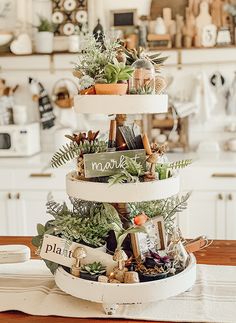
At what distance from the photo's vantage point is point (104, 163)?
1.42m

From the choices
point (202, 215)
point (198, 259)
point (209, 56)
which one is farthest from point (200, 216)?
point (198, 259)

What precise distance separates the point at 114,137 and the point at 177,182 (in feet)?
0.74

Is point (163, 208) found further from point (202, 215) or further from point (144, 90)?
point (202, 215)

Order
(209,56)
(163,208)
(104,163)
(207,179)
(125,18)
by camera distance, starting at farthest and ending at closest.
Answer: (125,18) < (209,56) < (207,179) < (163,208) < (104,163)

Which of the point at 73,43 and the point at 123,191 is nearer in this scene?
the point at 123,191

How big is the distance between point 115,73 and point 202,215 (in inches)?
89.0

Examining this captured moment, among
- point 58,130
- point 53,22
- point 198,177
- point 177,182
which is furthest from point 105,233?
point 53,22

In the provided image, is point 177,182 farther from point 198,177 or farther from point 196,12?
point 196,12

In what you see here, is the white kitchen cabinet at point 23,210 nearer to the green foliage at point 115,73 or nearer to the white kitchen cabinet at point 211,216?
the white kitchen cabinet at point 211,216

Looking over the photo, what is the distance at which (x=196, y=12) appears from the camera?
397 centimetres

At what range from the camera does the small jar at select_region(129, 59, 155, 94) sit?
1463 millimetres

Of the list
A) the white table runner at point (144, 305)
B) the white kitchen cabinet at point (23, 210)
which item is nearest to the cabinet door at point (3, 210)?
the white kitchen cabinet at point (23, 210)

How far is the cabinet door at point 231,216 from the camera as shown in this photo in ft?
11.3

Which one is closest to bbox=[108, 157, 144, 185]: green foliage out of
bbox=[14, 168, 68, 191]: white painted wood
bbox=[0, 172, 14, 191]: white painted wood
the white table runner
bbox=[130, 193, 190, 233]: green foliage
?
bbox=[130, 193, 190, 233]: green foliage
